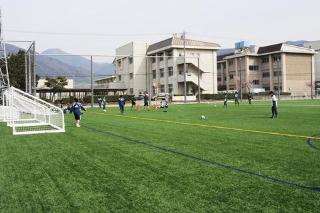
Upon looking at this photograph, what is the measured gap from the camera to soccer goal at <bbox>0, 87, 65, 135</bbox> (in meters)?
17.9

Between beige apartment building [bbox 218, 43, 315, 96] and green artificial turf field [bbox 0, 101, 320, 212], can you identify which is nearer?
green artificial turf field [bbox 0, 101, 320, 212]

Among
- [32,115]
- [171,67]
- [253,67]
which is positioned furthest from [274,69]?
[32,115]

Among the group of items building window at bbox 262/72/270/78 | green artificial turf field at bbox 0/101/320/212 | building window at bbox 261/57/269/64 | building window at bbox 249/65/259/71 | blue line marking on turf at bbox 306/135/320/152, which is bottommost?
green artificial turf field at bbox 0/101/320/212

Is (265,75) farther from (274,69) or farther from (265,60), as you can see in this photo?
(274,69)

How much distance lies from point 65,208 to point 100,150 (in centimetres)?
574

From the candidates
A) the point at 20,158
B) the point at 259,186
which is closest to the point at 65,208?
the point at 259,186

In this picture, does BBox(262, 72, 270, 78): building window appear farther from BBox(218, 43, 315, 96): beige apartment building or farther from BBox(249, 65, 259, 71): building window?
BBox(249, 65, 259, 71): building window

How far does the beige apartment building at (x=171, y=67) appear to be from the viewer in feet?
266

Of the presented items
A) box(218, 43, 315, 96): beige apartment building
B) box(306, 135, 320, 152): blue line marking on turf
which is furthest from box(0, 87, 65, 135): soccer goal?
box(218, 43, 315, 96): beige apartment building

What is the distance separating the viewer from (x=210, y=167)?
8406 millimetres

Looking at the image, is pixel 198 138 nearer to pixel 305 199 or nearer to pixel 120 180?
pixel 120 180

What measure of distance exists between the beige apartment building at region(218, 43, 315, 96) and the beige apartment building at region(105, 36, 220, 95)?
796 cm

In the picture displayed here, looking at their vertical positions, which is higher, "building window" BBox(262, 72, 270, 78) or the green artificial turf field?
"building window" BBox(262, 72, 270, 78)

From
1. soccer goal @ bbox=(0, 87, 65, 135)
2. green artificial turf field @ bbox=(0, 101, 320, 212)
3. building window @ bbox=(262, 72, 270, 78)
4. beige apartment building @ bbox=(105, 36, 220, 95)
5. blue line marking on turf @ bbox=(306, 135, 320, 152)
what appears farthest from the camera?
building window @ bbox=(262, 72, 270, 78)
